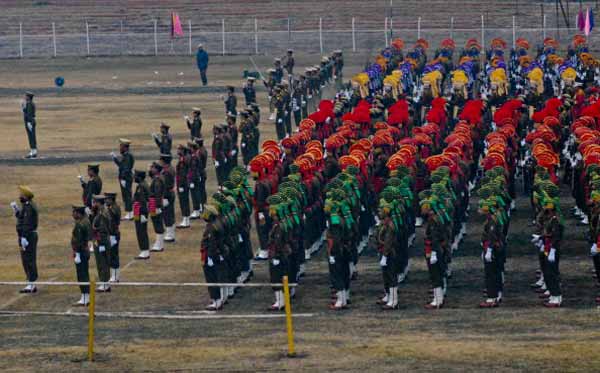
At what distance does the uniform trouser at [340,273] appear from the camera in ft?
82.1

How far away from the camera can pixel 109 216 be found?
2711 cm

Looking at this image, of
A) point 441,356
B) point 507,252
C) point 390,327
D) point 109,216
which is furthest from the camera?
point 507,252

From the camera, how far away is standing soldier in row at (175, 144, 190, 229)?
3262 centimetres

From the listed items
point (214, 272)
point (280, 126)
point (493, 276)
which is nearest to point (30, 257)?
point (214, 272)

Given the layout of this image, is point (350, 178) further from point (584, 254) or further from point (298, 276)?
point (584, 254)

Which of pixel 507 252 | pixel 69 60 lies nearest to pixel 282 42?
pixel 69 60

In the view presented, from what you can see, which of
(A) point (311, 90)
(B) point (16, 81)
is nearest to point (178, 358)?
(A) point (311, 90)

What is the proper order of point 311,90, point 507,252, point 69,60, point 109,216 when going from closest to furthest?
point 109,216 < point 507,252 < point 311,90 < point 69,60

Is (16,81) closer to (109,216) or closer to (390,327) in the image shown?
(109,216)

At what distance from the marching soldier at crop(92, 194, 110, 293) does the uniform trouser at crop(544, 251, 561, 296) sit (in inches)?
288

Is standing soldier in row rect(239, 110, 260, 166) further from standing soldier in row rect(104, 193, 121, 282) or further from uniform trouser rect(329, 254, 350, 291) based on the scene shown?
uniform trouser rect(329, 254, 350, 291)

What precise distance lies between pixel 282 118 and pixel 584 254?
56.8 ft

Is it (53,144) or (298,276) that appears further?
(53,144)

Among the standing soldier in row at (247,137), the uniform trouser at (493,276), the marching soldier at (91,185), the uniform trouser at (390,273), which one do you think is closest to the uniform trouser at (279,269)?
the uniform trouser at (390,273)
